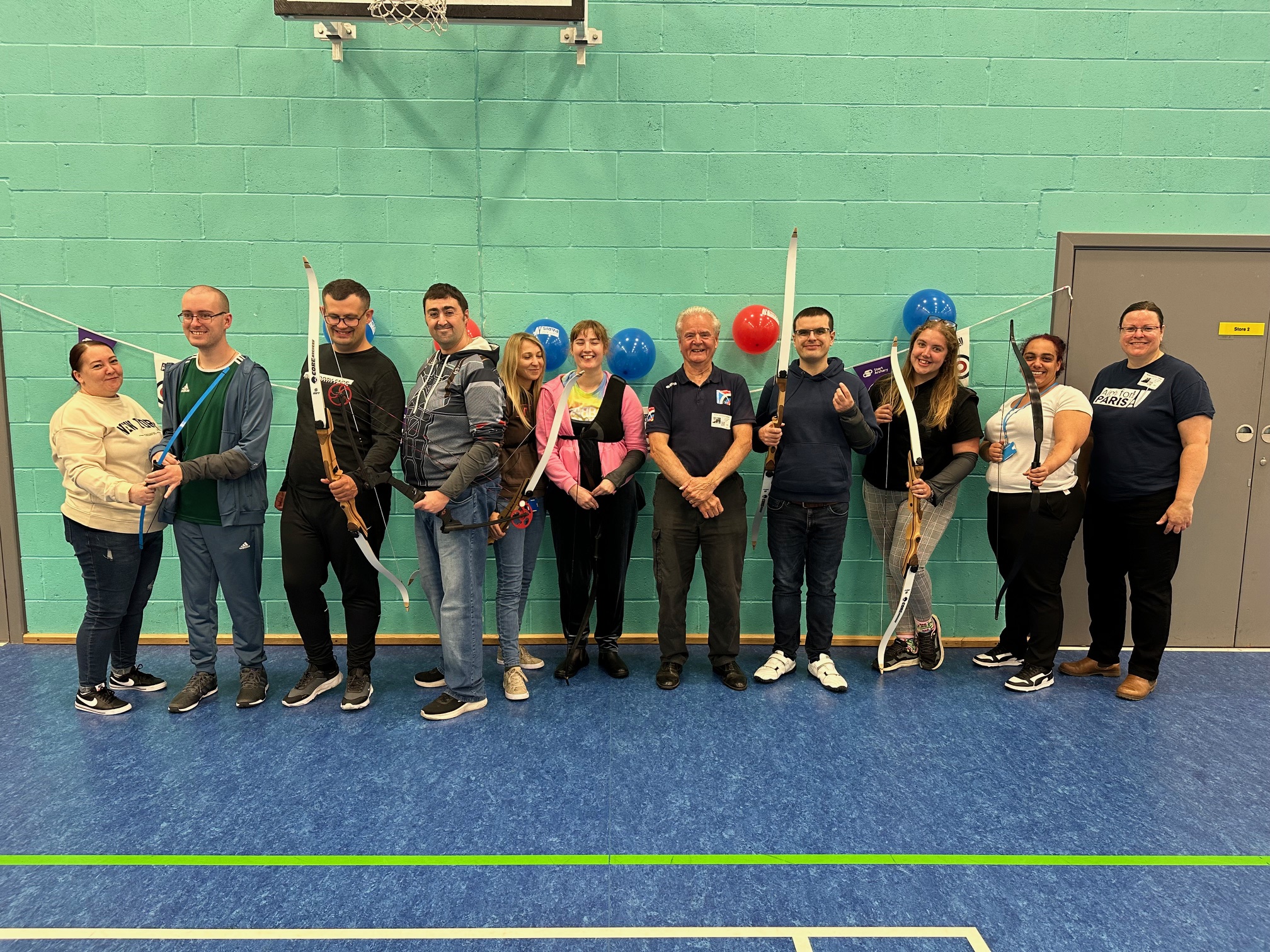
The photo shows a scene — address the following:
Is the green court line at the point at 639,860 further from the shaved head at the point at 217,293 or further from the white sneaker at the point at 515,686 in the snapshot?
the shaved head at the point at 217,293

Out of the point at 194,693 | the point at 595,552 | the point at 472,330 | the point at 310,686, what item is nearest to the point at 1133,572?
the point at 595,552

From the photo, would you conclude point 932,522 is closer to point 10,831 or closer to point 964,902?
point 964,902

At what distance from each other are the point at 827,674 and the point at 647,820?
1304mm

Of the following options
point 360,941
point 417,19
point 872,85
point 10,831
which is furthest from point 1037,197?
point 10,831

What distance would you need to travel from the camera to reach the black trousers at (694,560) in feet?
10.5

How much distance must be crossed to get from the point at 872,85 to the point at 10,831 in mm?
4448

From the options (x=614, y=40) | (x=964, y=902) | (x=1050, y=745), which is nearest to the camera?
(x=964, y=902)

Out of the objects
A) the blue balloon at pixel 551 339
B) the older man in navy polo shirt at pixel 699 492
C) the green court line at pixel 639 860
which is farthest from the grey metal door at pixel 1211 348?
the blue balloon at pixel 551 339

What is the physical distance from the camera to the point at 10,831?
219cm

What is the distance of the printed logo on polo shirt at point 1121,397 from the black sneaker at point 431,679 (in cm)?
324

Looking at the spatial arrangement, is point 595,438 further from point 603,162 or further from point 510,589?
point 603,162

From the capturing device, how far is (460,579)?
286 cm

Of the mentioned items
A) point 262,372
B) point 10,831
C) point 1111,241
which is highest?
point 1111,241

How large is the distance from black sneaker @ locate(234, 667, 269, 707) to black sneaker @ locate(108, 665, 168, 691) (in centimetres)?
42
